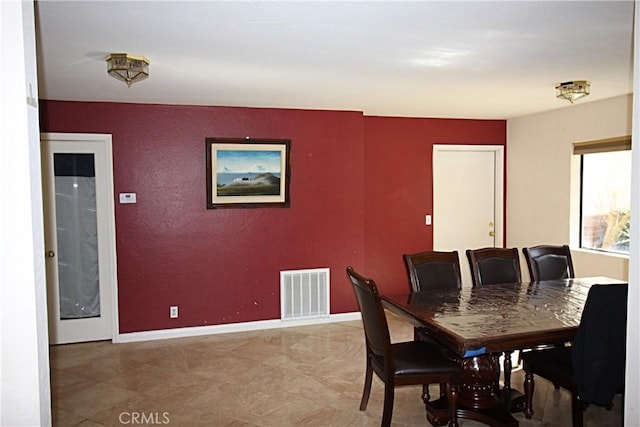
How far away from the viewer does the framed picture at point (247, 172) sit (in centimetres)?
493

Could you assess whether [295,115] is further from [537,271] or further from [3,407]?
[3,407]

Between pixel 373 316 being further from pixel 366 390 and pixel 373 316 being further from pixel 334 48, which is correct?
pixel 334 48

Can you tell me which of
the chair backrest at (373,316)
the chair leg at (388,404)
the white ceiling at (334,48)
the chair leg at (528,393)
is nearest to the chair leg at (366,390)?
the chair backrest at (373,316)

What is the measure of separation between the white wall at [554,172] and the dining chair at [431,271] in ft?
6.62

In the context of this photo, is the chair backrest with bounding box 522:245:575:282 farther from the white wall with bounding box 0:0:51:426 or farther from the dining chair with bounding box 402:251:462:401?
the white wall with bounding box 0:0:51:426

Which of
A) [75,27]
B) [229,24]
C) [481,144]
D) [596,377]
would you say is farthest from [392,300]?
[481,144]

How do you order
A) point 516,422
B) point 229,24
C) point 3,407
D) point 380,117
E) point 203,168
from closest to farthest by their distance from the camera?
point 3,407
point 229,24
point 516,422
point 203,168
point 380,117

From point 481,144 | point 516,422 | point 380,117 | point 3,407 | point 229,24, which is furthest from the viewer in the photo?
point 481,144

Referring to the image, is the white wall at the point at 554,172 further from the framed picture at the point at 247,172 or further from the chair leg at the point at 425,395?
the framed picture at the point at 247,172

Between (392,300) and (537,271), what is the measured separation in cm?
151

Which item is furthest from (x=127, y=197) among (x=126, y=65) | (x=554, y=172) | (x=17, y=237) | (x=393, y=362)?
(x=554, y=172)

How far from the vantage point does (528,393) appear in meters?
3.15

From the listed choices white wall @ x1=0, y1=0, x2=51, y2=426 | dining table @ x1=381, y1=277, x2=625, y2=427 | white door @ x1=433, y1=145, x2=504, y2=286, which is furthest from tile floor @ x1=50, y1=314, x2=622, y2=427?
white wall @ x1=0, y1=0, x2=51, y2=426

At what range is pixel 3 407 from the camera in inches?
46.6
